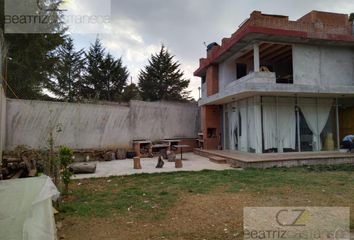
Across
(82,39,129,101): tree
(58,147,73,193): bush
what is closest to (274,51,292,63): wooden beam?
(58,147,73,193): bush

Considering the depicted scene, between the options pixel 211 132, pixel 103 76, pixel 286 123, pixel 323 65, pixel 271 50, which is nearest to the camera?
pixel 286 123

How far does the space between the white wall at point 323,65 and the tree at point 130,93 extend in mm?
19882

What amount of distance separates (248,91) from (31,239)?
9.49 meters

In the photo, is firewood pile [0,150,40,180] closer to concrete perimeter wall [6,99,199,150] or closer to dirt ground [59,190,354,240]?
dirt ground [59,190,354,240]

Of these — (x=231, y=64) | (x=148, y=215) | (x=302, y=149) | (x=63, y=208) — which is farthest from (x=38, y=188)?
(x=231, y=64)

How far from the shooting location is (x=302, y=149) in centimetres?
1238

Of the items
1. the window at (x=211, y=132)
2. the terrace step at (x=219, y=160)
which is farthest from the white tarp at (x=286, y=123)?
the window at (x=211, y=132)

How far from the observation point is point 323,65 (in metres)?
12.7

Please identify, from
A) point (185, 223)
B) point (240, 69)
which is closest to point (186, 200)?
point (185, 223)

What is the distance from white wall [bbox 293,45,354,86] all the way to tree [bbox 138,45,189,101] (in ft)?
67.7

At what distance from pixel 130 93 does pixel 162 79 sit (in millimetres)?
4562

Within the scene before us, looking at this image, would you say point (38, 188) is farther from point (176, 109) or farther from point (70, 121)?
point (176, 109)

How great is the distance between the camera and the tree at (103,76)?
1138 inches

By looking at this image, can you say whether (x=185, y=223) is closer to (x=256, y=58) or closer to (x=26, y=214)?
(x=26, y=214)
